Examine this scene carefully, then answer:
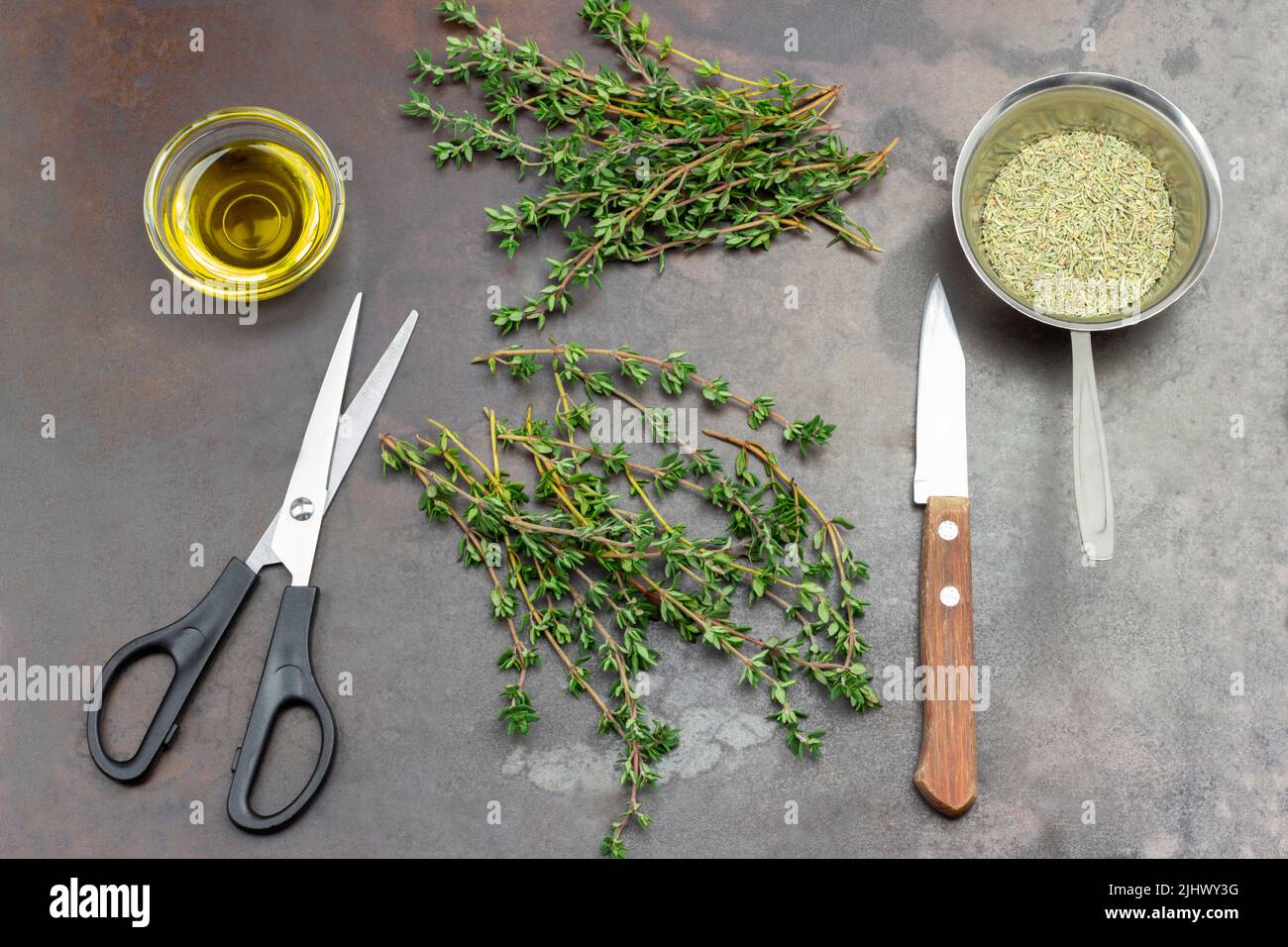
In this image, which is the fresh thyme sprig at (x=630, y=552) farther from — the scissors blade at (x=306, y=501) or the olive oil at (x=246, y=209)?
the olive oil at (x=246, y=209)

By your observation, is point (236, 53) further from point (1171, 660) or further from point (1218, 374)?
point (1171, 660)

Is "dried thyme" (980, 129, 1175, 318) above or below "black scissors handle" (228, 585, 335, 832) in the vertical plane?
above

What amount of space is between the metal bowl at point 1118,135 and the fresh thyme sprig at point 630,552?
351mm

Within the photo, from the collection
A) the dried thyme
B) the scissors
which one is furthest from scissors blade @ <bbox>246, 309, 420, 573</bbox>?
the dried thyme

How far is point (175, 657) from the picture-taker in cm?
153

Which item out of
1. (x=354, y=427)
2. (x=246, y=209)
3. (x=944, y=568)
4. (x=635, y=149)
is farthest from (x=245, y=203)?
(x=944, y=568)

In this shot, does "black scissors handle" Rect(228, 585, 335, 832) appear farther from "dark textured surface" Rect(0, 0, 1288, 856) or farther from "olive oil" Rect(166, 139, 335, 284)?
"olive oil" Rect(166, 139, 335, 284)

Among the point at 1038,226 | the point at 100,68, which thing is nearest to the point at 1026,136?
the point at 1038,226

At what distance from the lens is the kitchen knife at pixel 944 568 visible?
1512mm

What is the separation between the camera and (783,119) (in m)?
1.57

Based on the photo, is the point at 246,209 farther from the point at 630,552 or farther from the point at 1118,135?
the point at 1118,135

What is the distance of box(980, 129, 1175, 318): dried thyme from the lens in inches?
61.0

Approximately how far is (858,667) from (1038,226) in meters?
0.68

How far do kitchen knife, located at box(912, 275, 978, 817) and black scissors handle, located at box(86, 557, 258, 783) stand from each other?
0.97m
